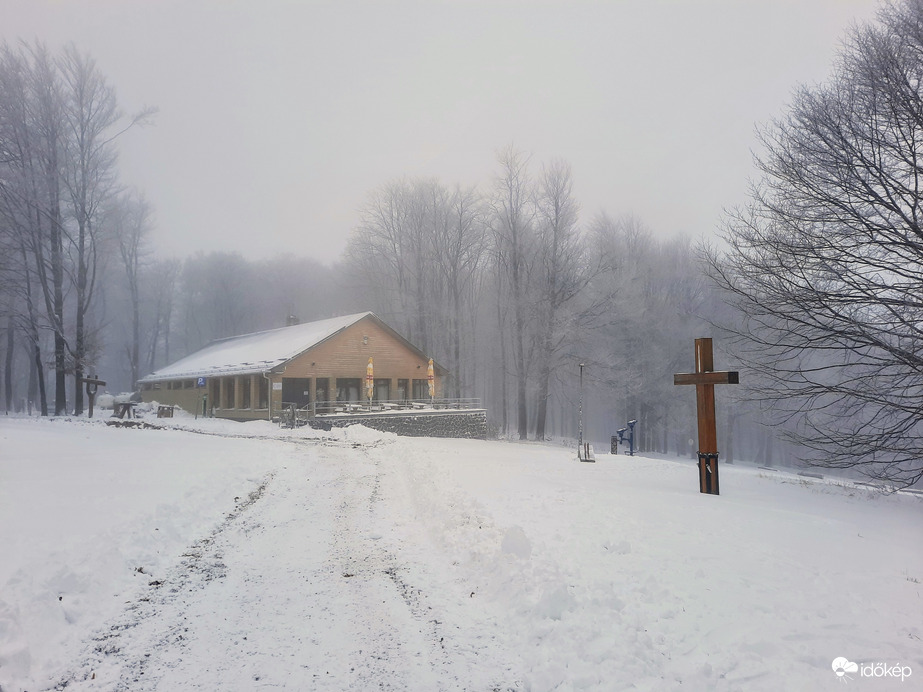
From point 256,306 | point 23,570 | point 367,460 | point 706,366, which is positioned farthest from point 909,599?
point 256,306

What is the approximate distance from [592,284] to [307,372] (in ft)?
67.1

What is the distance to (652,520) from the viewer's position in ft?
25.6

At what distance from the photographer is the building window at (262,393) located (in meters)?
32.0

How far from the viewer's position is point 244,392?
1335 inches

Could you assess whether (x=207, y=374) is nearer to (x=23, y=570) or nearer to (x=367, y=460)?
(x=367, y=460)

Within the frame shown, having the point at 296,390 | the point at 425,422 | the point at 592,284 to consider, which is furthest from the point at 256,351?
the point at 592,284

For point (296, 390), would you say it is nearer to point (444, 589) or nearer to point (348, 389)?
point (348, 389)

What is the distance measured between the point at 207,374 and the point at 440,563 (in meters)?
33.3

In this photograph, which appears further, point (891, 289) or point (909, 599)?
point (891, 289)

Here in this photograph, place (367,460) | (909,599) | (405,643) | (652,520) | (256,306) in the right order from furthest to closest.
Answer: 1. (256,306)
2. (367,460)
3. (652,520)
4. (909,599)
5. (405,643)

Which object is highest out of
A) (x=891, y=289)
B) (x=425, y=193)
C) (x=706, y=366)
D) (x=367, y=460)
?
(x=425, y=193)

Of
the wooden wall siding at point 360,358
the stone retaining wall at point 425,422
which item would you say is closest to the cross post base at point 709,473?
the stone retaining wall at point 425,422

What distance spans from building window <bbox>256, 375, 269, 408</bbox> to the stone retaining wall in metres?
7.48

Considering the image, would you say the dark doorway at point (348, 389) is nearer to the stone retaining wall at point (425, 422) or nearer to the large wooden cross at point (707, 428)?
the stone retaining wall at point (425, 422)
